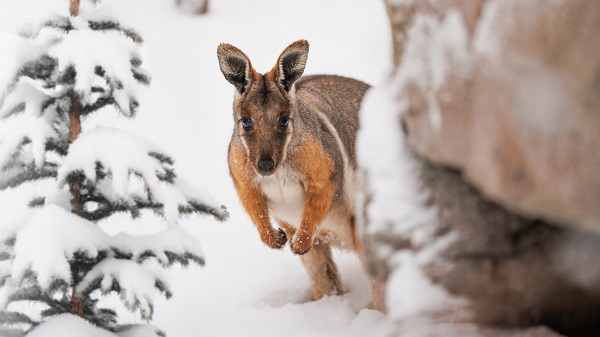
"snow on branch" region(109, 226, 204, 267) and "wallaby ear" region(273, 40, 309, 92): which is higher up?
"wallaby ear" region(273, 40, 309, 92)

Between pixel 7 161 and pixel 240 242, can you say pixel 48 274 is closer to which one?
pixel 7 161

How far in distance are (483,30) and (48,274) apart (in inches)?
110

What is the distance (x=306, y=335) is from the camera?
17.2 feet

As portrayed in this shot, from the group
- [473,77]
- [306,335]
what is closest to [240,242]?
[306,335]

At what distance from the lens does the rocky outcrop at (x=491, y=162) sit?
2.31 meters

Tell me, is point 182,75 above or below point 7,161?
below

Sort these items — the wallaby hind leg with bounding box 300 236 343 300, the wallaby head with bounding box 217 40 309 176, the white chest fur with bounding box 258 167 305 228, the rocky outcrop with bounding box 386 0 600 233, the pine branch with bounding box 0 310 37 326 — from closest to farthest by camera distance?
the rocky outcrop with bounding box 386 0 600 233 → the pine branch with bounding box 0 310 37 326 → the wallaby head with bounding box 217 40 309 176 → the white chest fur with bounding box 258 167 305 228 → the wallaby hind leg with bounding box 300 236 343 300

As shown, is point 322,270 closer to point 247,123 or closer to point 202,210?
point 202,210

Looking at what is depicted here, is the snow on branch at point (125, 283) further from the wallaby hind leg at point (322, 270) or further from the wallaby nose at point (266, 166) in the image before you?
the wallaby hind leg at point (322, 270)

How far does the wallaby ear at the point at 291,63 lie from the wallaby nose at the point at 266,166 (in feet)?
1.87

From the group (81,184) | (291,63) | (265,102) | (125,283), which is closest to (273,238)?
(265,102)

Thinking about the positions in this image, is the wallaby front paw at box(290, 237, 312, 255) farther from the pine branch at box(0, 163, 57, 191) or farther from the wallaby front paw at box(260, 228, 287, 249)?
the pine branch at box(0, 163, 57, 191)

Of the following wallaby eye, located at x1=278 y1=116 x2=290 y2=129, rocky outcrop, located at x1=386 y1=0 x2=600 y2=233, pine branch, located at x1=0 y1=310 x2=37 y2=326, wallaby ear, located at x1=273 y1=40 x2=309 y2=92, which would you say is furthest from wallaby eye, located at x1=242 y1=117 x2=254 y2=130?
rocky outcrop, located at x1=386 y1=0 x2=600 y2=233

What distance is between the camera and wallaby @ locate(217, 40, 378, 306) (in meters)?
4.82
